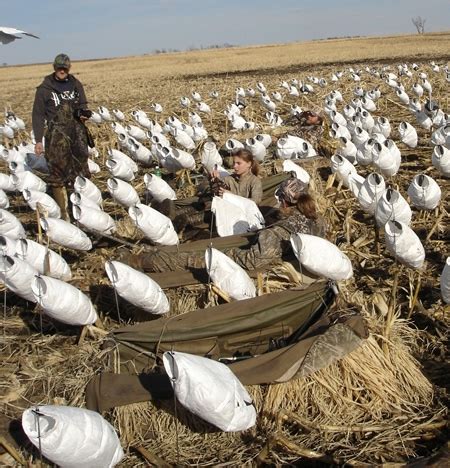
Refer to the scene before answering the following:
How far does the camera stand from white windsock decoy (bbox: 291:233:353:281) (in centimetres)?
468

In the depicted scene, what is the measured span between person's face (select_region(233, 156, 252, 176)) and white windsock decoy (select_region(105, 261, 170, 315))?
8.26 feet

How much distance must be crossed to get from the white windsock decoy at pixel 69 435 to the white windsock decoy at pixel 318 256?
85.2 inches

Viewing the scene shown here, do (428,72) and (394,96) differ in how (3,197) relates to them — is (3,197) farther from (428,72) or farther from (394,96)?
(428,72)

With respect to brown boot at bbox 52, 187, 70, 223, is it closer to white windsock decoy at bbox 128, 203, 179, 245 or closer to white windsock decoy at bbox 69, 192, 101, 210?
white windsock decoy at bbox 69, 192, 101, 210

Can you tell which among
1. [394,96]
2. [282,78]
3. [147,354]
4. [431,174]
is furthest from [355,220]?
[282,78]

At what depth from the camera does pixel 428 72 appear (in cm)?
2200

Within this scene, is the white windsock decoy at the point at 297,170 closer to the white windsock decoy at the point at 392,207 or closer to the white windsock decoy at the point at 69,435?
the white windsock decoy at the point at 392,207

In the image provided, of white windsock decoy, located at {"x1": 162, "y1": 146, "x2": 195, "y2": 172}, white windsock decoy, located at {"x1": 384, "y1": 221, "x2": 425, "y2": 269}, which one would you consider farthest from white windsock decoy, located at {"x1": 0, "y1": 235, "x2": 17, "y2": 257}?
white windsock decoy, located at {"x1": 162, "y1": 146, "x2": 195, "y2": 172}

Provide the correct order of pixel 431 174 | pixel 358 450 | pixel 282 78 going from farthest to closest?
1. pixel 282 78
2. pixel 431 174
3. pixel 358 450

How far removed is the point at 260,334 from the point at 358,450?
115 centimetres

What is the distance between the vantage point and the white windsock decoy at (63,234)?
18.8 feet

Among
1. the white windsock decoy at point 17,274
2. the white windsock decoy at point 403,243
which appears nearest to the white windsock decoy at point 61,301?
the white windsock decoy at point 17,274

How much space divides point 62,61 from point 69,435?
→ 5342mm

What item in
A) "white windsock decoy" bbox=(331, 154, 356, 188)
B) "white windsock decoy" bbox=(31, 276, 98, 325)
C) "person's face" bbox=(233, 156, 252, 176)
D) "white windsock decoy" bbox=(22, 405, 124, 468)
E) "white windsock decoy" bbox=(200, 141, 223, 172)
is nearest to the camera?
"white windsock decoy" bbox=(22, 405, 124, 468)
